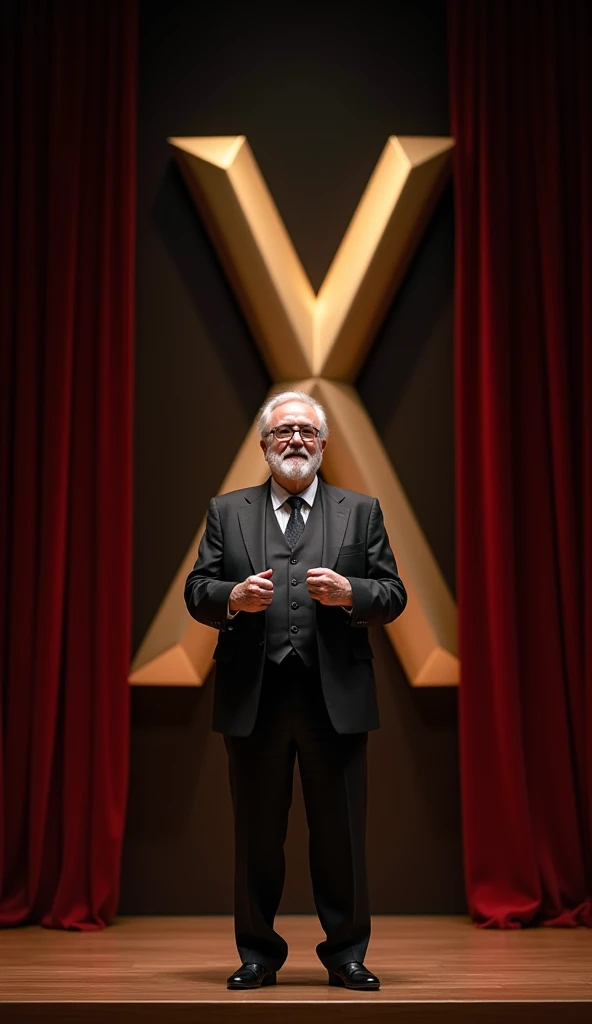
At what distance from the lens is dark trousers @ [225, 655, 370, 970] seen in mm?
2520

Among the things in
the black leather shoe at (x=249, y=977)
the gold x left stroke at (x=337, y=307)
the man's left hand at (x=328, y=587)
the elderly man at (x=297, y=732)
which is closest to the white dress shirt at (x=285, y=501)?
the elderly man at (x=297, y=732)

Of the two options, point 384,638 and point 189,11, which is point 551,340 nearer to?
point 384,638

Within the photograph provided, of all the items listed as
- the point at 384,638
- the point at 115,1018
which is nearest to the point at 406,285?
the point at 384,638

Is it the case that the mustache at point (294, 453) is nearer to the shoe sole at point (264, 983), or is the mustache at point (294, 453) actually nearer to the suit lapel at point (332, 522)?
the suit lapel at point (332, 522)

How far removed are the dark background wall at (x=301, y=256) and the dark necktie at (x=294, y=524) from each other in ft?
4.35

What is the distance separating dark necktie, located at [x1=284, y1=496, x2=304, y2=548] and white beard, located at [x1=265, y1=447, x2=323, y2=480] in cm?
8

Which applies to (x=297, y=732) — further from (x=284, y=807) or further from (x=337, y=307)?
(x=337, y=307)

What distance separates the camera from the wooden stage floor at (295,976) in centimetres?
241

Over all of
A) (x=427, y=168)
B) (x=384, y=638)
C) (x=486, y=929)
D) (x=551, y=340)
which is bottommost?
(x=486, y=929)

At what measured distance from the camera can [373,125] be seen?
13.3ft

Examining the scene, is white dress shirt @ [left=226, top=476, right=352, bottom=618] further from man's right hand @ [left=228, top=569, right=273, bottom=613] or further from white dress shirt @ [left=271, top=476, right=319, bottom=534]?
man's right hand @ [left=228, top=569, right=273, bottom=613]

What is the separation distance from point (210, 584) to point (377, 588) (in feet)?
1.22

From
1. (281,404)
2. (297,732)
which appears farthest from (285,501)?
(297,732)

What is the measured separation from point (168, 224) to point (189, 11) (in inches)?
30.9
